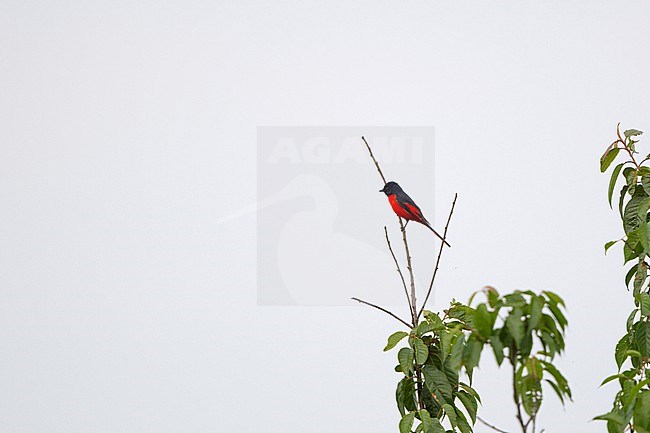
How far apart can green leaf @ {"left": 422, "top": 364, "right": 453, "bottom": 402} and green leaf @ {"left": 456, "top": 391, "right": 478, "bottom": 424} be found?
0.18 feet

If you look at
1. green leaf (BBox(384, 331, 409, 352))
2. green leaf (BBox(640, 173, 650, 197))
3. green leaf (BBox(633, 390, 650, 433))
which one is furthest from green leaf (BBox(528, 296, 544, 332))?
green leaf (BBox(640, 173, 650, 197))

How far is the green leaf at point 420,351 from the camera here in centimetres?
135

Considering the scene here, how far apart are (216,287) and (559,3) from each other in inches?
68.4

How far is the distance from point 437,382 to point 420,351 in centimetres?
8

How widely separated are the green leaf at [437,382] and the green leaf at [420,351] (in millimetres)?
52

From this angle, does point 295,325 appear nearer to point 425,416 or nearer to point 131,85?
point 131,85

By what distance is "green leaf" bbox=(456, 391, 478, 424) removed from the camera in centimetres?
142

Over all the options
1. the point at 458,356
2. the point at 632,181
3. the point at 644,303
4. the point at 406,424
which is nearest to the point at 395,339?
the point at 406,424

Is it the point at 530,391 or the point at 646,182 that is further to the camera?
the point at 646,182

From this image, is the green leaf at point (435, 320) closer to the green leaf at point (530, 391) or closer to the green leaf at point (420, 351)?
the green leaf at point (420, 351)

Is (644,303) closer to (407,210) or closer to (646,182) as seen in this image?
(646,182)

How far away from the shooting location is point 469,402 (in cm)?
144

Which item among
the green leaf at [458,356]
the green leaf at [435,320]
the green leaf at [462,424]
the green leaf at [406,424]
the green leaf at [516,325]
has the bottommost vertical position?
the green leaf at [462,424]

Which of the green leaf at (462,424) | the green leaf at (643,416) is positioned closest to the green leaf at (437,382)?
the green leaf at (462,424)
